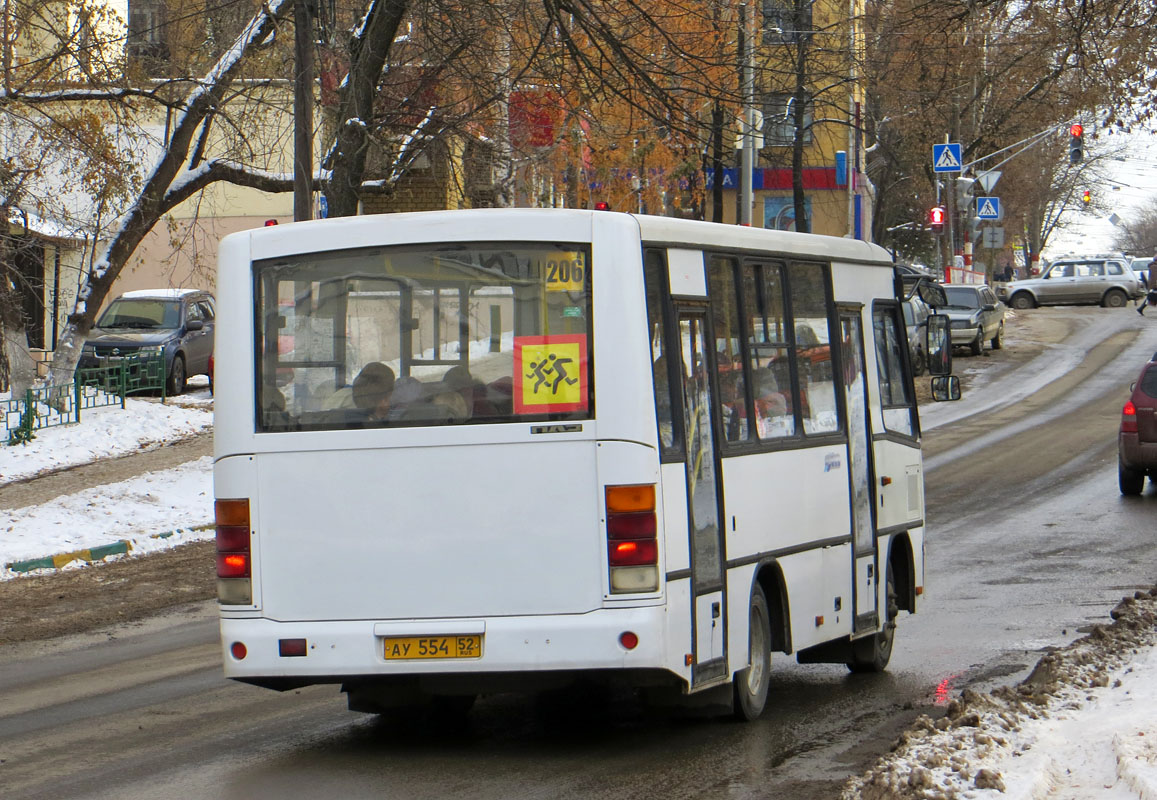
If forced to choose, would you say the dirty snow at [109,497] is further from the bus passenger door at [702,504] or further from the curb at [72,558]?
the bus passenger door at [702,504]

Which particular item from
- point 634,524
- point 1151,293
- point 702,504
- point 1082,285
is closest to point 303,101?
point 702,504

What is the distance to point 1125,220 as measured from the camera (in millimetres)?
166125

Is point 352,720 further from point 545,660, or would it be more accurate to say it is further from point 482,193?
point 482,193

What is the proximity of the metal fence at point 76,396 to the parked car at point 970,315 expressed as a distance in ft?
69.8

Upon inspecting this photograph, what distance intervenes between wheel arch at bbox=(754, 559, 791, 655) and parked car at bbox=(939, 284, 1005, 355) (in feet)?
108

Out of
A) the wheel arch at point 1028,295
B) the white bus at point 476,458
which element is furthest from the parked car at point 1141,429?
the wheel arch at point 1028,295

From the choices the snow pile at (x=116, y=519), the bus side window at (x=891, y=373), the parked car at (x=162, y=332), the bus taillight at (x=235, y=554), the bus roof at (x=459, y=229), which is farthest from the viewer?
the parked car at (x=162, y=332)

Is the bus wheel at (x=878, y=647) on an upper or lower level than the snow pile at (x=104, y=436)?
lower

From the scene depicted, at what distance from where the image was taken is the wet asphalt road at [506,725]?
685cm

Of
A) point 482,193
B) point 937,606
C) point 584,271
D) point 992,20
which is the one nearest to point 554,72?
point 992,20

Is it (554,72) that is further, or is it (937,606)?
(554,72)

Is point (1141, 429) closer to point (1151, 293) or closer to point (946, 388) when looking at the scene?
point (946, 388)

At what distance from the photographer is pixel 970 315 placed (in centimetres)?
4059

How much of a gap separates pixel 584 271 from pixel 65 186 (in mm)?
16066
